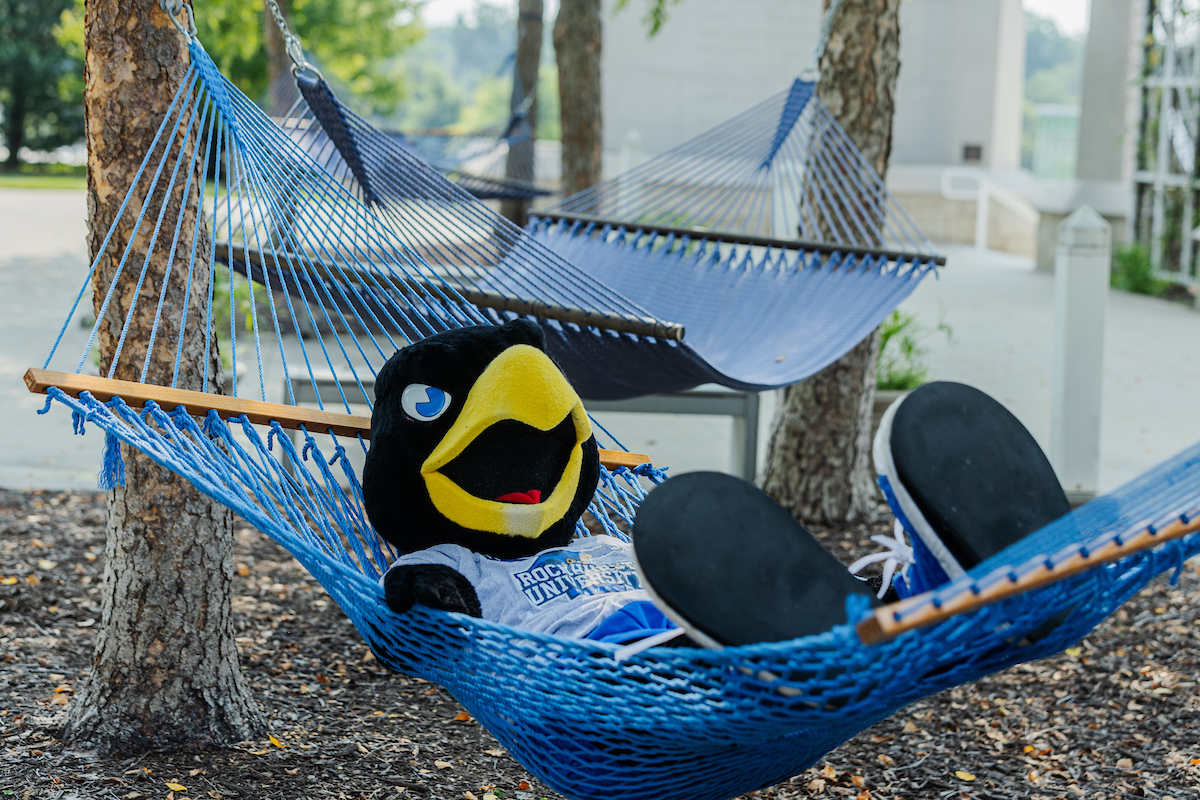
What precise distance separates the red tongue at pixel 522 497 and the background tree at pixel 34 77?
15978 millimetres

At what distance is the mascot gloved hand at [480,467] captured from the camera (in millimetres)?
1553

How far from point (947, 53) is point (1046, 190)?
151 inches

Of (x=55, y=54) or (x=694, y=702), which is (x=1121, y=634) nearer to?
(x=694, y=702)

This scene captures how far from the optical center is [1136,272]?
825 cm

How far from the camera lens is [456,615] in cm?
131

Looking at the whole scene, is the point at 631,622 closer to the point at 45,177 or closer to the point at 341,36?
the point at 341,36

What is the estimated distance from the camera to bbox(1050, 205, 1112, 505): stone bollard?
3.31 metres

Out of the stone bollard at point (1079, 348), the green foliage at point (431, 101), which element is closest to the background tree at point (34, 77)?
the stone bollard at point (1079, 348)

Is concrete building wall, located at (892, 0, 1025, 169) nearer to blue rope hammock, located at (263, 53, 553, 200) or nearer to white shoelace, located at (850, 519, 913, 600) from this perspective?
blue rope hammock, located at (263, 53, 553, 200)

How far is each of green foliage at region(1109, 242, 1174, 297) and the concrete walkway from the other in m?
0.17

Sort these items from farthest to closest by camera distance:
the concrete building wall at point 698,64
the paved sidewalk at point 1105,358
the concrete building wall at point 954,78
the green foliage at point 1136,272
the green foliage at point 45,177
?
the green foliage at point 45,177 → the concrete building wall at point 954,78 → the concrete building wall at point 698,64 → the green foliage at point 1136,272 → the paved sidewalk at point 1105,358

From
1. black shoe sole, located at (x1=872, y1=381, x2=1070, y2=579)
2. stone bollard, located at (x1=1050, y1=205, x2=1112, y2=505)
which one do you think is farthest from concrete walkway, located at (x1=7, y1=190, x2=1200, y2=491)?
black shoe sole, located at (x1=872, y1=381, x2=1070, y2=579)

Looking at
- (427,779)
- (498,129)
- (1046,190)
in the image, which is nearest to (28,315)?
(498,129)

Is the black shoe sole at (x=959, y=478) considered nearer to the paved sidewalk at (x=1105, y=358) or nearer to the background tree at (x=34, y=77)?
the paved sidewalk at (x=1105, y=358)
